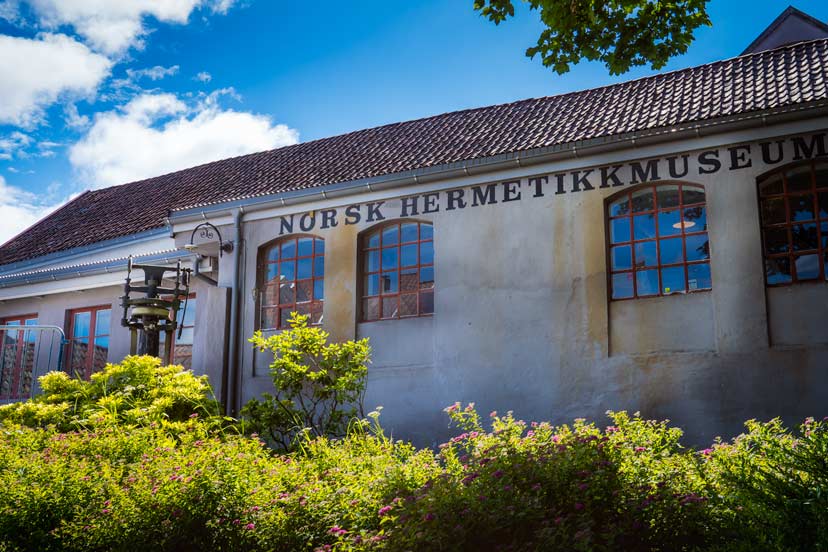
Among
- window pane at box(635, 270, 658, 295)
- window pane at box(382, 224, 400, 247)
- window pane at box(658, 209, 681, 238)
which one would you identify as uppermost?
window pane at box(382, 224, 400, 247)

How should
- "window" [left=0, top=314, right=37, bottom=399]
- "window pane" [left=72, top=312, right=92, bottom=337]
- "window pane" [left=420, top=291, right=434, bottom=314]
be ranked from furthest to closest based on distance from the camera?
"window pane" [left=72, top=312, right=92, bottom=337]
"window" [left=0, top=314, right=37, bottom=399]
"window pane" [left=420, top=291, right=434, bottom=314]

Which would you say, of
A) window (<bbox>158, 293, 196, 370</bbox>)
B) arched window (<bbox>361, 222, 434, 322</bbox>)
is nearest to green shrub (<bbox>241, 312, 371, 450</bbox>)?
arched window (<bbox>361, 222, 434, 322</bbox>)

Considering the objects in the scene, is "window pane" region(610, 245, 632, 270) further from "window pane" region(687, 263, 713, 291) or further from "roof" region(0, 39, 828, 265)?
"roof" region(0, 39, 828, 265)

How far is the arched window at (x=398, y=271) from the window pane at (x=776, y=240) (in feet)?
15.7

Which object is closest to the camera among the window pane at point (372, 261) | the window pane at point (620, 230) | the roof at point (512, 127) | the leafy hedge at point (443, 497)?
the leafy hedge at point (443, 497)

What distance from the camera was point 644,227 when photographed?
1147 centimetres

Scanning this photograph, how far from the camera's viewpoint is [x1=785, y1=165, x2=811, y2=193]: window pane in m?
10.6

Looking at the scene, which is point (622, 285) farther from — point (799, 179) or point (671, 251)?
point (799, 179)

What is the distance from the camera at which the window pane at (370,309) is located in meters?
13.3

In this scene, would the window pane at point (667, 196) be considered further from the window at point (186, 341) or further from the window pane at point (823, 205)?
the window at point (186, 341)

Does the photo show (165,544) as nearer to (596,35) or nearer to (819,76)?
(596,35)

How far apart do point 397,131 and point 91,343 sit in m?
7.78

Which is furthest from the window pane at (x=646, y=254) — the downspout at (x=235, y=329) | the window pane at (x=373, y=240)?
the downspout at (x=235, y=329)

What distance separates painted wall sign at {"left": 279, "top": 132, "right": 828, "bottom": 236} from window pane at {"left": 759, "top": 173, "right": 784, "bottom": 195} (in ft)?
0.68
